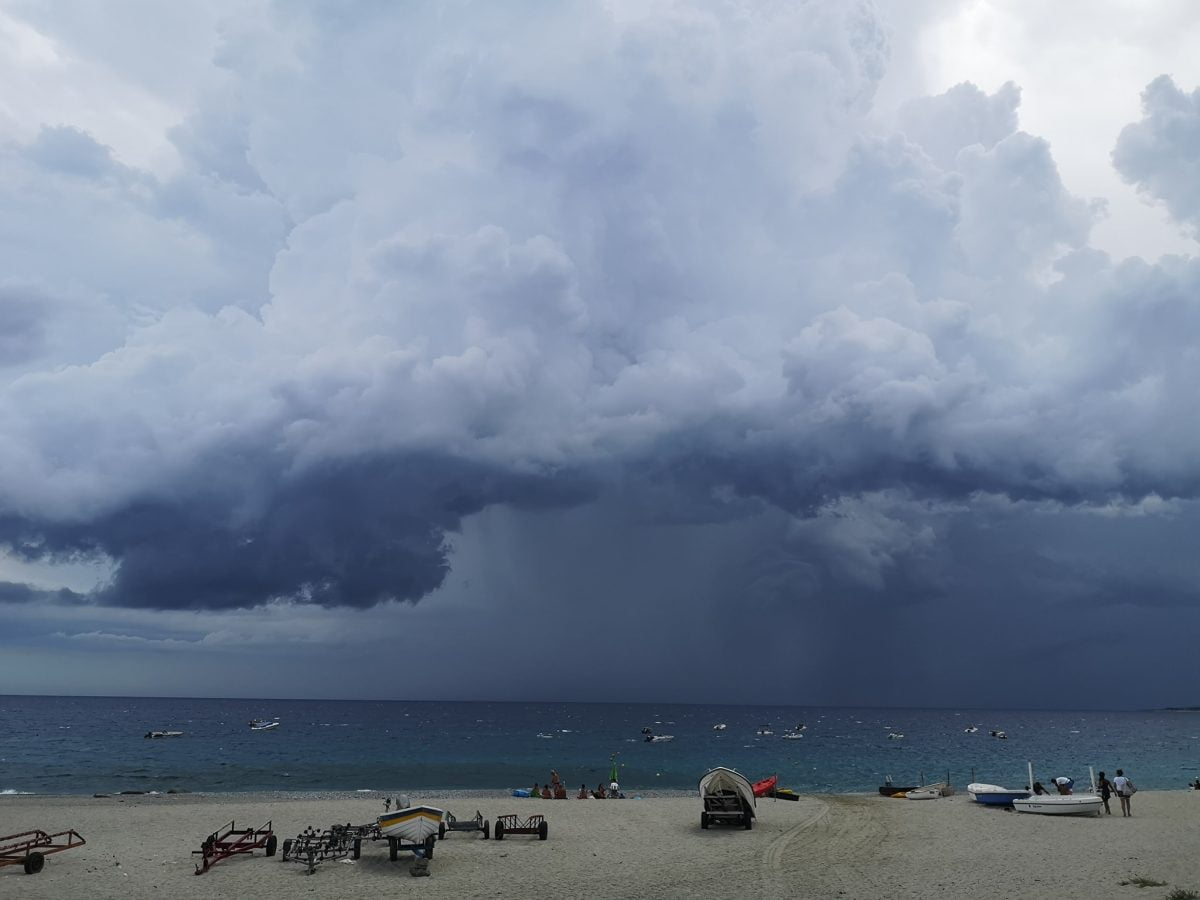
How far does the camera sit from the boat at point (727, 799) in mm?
33219

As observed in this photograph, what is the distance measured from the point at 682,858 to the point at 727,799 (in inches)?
282

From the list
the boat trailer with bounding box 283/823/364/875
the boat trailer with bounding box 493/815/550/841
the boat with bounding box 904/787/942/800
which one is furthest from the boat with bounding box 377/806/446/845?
the boat with bounding box 904/787/942/800

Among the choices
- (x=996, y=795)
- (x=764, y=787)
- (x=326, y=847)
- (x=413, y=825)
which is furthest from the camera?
(x=764, y=787)

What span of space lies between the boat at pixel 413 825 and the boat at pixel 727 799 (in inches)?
472

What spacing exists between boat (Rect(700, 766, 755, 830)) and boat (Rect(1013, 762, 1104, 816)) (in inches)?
569

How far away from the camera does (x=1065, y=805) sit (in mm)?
36844

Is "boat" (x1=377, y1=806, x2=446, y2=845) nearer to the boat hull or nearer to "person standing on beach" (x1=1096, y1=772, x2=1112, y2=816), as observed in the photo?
the boat hull

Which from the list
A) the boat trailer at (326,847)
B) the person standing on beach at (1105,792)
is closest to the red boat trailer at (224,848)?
the boat trailer at (326,847)

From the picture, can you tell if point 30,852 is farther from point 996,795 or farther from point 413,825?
point 996,795

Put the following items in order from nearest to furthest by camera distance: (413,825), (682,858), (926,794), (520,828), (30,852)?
(413,825) → (30,852) → (682,858) → (520,828) → (926,794)

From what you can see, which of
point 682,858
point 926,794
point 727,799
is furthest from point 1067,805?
point 682,858

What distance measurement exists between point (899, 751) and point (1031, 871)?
99824 millimetres

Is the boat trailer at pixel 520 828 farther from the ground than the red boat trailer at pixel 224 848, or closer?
closer

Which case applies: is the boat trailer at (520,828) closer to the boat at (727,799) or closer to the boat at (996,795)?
the boat at (727,799)
